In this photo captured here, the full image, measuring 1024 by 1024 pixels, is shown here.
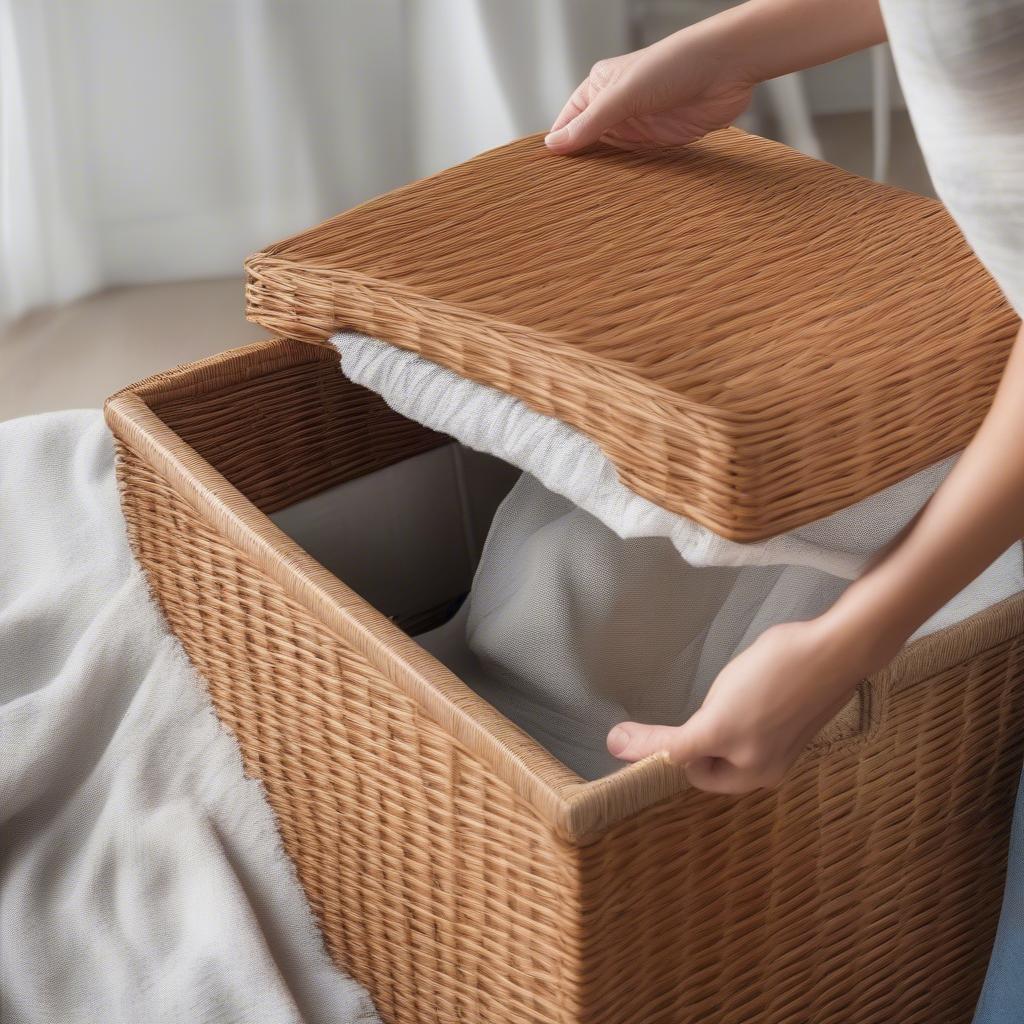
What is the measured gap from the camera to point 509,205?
74 centimetres

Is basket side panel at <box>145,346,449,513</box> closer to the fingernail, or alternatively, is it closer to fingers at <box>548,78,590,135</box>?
fingers at <box>548,78,590,135</box>

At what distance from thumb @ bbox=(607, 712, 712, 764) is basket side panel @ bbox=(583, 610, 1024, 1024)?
0.03 meters

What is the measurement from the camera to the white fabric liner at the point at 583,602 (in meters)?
0.68

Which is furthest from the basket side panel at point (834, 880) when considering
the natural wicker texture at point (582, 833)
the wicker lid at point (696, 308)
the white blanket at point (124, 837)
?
the white blanket at point (124, 837)

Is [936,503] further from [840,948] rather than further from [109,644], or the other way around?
[109,644]

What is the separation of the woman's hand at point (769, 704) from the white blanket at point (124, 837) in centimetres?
33

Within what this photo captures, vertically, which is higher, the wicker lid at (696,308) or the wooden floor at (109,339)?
the wicker lid at (696,308)

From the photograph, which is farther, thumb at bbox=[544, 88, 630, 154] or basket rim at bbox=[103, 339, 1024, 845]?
thumb at bbox=[544, 88, 630, 154]

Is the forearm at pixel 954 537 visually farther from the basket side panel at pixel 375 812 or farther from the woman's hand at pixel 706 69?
the woman's hand at pixel 706 69

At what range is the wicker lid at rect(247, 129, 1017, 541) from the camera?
0.52 metres

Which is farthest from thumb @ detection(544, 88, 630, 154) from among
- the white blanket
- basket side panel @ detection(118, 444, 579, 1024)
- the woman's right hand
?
the white blanket

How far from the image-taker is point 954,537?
0.52m

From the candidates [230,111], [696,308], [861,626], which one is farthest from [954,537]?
[230,111]

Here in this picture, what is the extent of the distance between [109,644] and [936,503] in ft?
1.99
